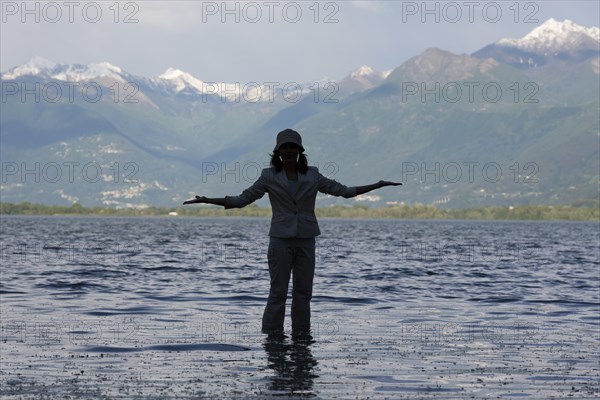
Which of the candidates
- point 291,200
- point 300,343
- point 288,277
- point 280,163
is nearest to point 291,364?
point 300,343

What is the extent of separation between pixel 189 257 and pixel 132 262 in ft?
18.7

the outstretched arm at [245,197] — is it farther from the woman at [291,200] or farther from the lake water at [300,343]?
the lake water at [300,343]

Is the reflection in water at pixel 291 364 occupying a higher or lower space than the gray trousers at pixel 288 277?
lower

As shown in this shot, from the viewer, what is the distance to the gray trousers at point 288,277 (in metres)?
16.5

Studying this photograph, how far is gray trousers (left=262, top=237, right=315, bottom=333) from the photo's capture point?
54.3ft

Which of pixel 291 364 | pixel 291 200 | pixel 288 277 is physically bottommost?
pixel 291 364

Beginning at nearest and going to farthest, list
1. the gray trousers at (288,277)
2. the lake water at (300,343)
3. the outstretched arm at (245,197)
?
the lake water at (300,343), the outstretched arm at (245,197), the gray trousers at (288,277)

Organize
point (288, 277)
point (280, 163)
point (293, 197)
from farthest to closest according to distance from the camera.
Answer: point (288, 277)
point (280, 163)
point (293, 197)

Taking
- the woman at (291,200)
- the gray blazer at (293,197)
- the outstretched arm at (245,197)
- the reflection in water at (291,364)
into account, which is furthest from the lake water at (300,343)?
the outstretched arm at (245,197)

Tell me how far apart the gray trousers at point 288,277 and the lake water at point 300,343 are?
18.6 inches

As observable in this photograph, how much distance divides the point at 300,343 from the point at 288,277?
3.88 ft

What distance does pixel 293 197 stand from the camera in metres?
16.4

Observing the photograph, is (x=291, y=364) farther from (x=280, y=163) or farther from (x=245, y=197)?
(x=280, y=163)

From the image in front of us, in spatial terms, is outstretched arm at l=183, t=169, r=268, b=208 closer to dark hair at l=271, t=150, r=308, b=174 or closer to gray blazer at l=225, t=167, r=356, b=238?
gray blazer at l=225, t=167, r=356, b=238
